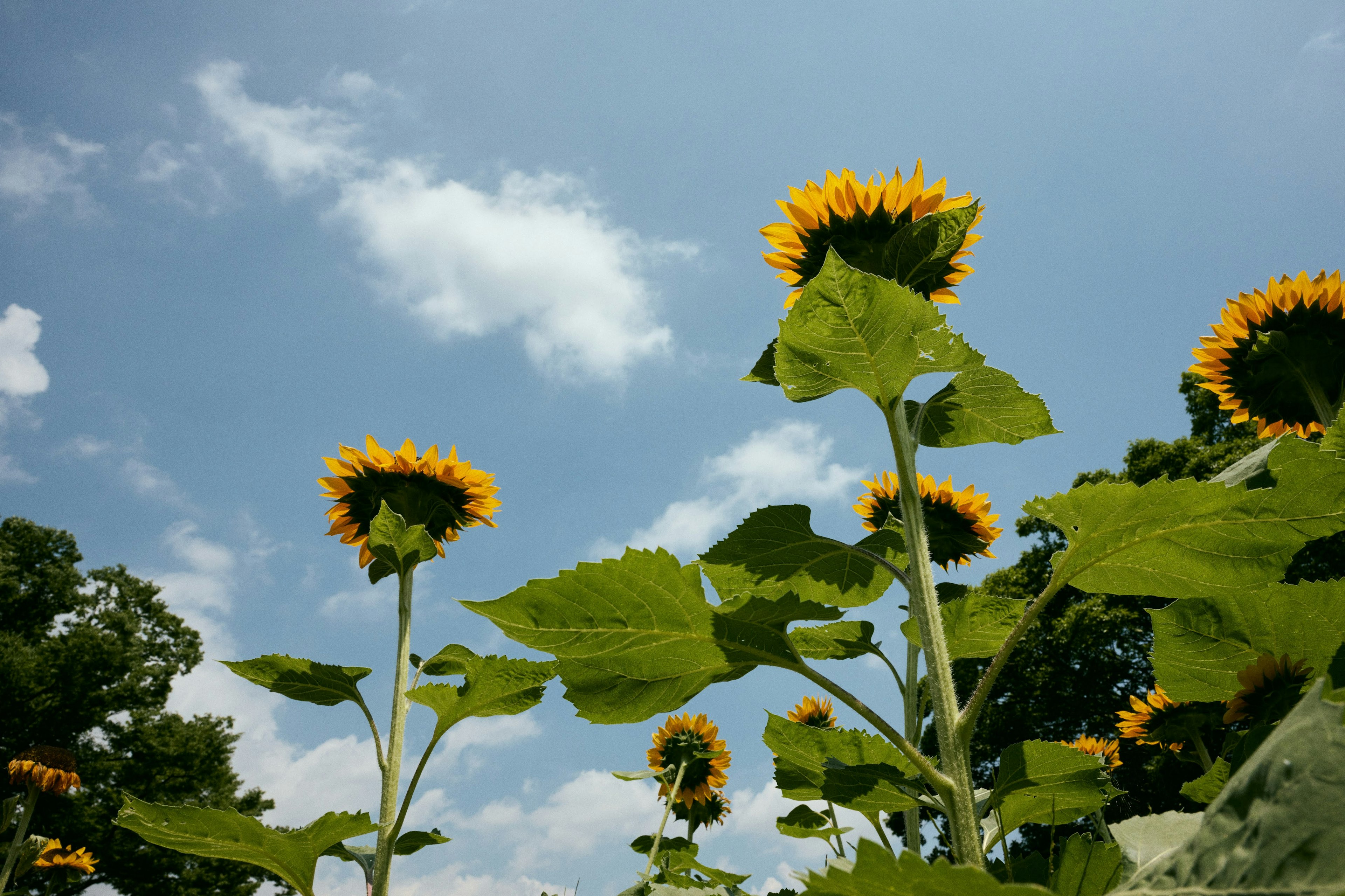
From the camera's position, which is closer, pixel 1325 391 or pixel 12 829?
pixel 1325 391

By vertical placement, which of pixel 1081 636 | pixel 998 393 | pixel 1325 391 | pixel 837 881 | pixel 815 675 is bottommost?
pixel 837 881

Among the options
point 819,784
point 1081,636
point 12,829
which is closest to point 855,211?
point 819,784

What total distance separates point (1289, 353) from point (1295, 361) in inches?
1.7

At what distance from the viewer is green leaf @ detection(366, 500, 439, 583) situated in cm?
293

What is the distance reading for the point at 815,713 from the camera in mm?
6609

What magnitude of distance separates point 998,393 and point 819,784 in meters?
0.89

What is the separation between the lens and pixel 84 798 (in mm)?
24578

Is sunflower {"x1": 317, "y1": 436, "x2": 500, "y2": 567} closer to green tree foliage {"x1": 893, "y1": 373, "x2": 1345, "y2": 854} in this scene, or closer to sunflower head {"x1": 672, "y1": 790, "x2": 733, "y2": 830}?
sunflower head {"x1": 672, "y1": 790, "x2": 733, "y2": 830}

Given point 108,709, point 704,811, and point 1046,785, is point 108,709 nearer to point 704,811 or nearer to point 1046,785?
point 704,811

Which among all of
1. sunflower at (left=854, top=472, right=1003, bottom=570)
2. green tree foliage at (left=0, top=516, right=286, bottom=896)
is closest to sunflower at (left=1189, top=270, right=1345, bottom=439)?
sunflower at (left=854, top=472, right=1003, bottom=570)

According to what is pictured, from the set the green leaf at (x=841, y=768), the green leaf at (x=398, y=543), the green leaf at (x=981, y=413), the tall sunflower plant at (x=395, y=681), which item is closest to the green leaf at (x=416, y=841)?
the tall sunflower plant at (x=395, y=681)

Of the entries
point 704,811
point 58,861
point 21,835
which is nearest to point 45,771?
point 58,861

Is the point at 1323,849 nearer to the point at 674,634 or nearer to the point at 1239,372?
the point at 674,634

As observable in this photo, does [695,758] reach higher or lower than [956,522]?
lower
